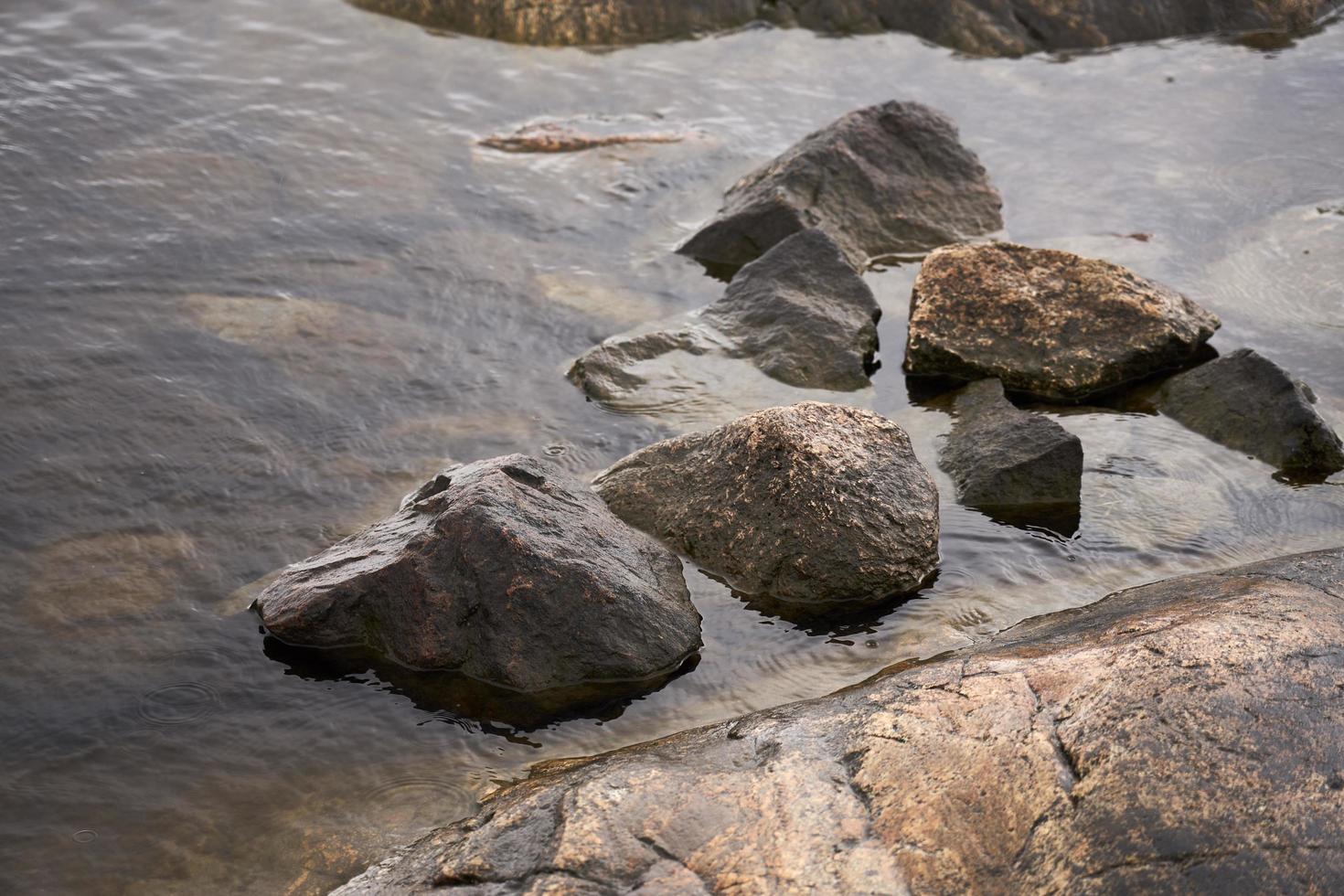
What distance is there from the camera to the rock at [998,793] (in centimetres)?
323

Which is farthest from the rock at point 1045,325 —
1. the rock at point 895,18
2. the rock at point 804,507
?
the rock at point 895,18

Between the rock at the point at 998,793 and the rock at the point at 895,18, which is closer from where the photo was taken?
the rock at the point at 998,793

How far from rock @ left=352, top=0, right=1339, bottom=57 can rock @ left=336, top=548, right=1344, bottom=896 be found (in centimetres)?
816

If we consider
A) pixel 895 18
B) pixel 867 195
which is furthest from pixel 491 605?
pixel 895 18

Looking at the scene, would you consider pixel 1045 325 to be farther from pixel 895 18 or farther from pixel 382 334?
pixel 895 18

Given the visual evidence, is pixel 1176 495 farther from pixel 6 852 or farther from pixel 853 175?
pixel 6 852

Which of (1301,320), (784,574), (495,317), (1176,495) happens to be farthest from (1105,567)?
(495,317)

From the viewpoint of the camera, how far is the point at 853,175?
824 centimetres

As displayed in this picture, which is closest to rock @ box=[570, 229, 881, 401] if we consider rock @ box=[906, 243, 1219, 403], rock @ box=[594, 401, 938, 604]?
rock @ box=[906, 243, 1219, 403]

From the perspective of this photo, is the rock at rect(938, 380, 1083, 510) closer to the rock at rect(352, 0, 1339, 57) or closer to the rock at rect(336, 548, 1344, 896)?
the rock at rect(336, 548, 1344, 896)

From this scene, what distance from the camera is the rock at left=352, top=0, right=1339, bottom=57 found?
421 inches

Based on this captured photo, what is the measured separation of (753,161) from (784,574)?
4.87 m

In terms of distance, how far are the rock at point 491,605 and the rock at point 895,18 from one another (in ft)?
23.0

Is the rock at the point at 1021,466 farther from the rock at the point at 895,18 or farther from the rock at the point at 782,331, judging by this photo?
the rock at the point at 895,18
